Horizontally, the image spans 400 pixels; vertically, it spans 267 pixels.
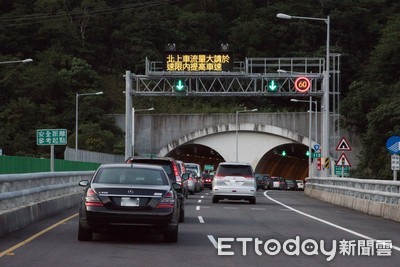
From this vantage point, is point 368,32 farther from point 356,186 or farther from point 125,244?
point 125,244

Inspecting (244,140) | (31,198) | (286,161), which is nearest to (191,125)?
(244,140)

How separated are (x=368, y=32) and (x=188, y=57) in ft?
182

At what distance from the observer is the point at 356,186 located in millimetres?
38062

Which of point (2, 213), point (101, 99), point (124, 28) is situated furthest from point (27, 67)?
point (2, 213)

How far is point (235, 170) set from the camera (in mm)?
39469

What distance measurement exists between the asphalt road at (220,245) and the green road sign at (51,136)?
10969mm

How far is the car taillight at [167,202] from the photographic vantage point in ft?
61.9

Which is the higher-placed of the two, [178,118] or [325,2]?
[325,2]

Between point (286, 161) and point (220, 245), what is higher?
point (286, 161)

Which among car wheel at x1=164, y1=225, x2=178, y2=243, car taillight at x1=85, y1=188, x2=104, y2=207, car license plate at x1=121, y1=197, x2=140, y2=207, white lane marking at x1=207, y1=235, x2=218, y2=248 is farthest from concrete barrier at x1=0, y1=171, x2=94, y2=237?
white lane marking at x1=207, y1=235, x2=218, y2=248

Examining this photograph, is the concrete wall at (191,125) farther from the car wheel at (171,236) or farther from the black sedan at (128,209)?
the black sedan at (128,209)

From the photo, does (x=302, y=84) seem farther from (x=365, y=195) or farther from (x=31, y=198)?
(x=31, y=198)

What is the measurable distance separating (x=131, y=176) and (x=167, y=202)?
1155 mm

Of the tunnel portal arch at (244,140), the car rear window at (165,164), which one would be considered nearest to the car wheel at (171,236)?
the car rear window at (165,164)
